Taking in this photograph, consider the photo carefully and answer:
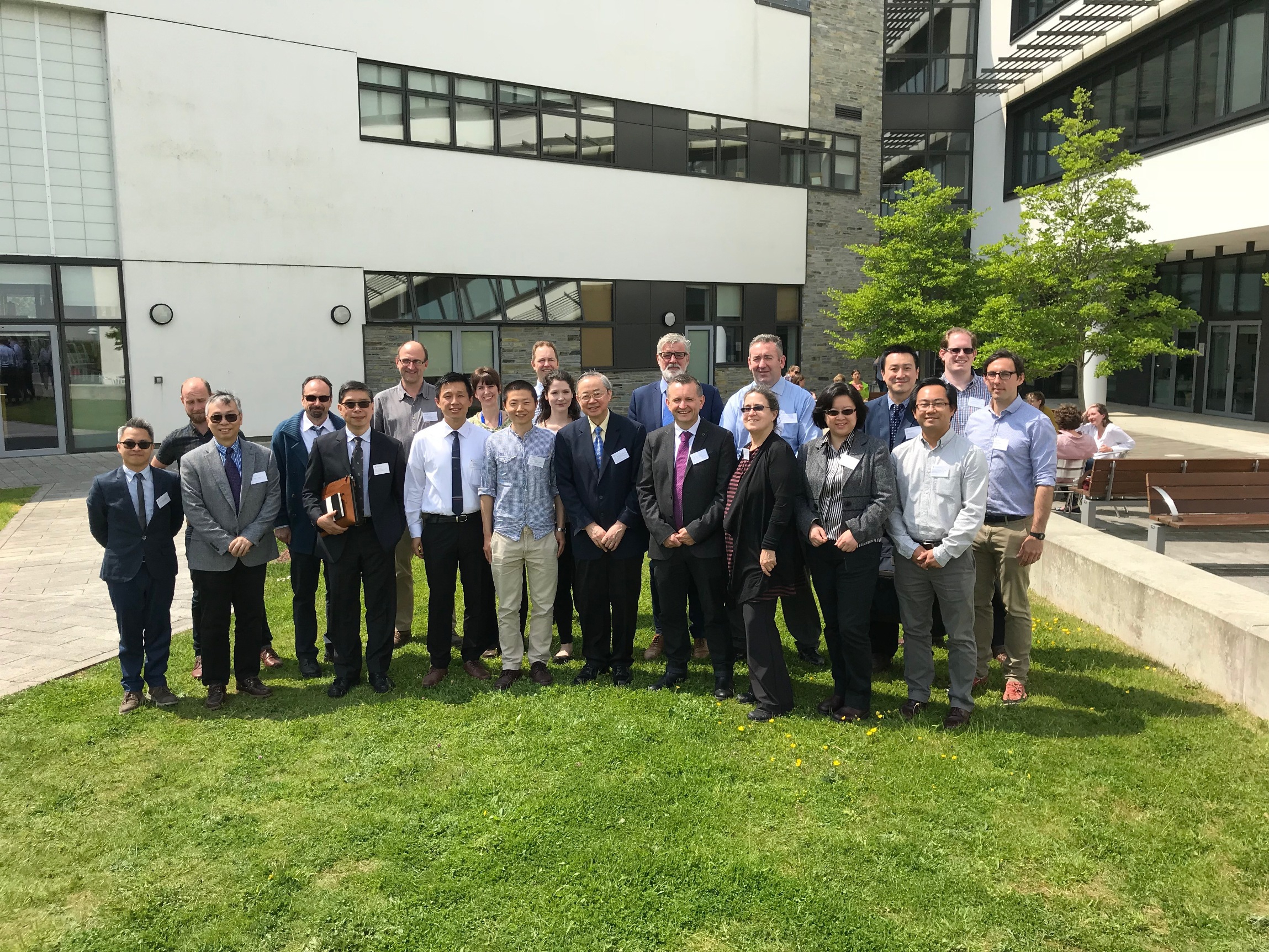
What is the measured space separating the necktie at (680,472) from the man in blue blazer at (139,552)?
3.10 metres

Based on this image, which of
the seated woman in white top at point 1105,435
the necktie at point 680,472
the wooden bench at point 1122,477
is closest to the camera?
the necktie at point 680,472

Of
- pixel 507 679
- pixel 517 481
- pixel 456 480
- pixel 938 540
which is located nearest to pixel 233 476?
pixel 456 480

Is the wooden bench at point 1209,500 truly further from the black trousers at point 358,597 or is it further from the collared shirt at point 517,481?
the black trousers at point 358,597

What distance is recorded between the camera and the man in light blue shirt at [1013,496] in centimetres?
527

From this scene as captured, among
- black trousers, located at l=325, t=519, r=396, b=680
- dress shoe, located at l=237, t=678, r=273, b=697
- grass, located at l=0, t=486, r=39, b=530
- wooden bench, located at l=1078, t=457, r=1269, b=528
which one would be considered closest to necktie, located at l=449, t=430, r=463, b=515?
black trousers, located at l=325, t=519, r=396, b=680

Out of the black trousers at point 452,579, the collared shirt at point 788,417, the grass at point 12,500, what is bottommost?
the grass at point 12,500

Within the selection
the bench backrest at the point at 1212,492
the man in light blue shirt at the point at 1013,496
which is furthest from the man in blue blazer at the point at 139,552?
the bench backrest at the point at 1212,492

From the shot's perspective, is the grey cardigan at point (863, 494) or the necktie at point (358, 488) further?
the necktie at point (358, 488)

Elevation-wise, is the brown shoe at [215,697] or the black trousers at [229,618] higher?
the black trousers at [229,618]

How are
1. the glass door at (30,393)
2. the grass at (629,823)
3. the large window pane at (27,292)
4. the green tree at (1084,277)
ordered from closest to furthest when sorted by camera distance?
1. the grass at (629,823)
2. the large window pane at (27,292)
3. the glass door at (30,393)
4. the green tree at (1084,277)

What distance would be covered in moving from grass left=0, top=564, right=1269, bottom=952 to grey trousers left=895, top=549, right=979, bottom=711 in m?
0.25

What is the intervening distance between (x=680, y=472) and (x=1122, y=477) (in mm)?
6297

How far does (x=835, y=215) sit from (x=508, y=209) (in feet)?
33.1

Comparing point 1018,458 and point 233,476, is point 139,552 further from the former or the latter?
point 1018,458
